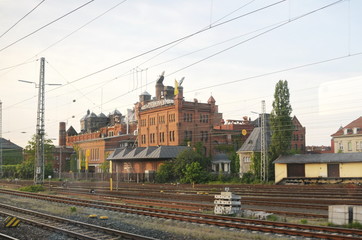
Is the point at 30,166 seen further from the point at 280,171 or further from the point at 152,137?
the point at 280,171

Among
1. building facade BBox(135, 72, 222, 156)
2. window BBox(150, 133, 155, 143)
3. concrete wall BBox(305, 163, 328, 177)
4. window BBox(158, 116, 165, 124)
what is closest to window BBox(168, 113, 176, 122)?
building facade BBox(135, 72, 222, 156)

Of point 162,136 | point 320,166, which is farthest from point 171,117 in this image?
point 320,166

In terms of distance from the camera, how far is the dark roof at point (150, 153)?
6656 cm

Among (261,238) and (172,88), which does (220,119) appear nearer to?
(172,88)

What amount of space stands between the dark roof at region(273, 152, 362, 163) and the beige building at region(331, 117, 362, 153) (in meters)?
34.3

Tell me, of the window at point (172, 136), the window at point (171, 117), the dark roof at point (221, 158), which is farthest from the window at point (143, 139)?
the dark roof at point (221, 158)

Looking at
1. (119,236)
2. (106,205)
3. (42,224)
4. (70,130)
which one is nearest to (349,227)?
(119,236)

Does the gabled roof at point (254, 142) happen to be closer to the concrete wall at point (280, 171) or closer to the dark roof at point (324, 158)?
the concrete wall at point (280, 171)

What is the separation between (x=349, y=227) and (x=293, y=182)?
3212 centimetres

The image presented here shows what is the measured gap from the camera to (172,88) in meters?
105

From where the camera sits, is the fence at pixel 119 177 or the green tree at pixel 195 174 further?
the fence at pixel 119 177

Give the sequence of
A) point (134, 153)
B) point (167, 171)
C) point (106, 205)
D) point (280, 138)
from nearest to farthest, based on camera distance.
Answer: point (106, 205) → point (280, 138) → point (167, 171) → point (134, 153)

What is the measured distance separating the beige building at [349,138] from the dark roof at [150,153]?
33964 millimetres

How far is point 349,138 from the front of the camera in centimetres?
8188
